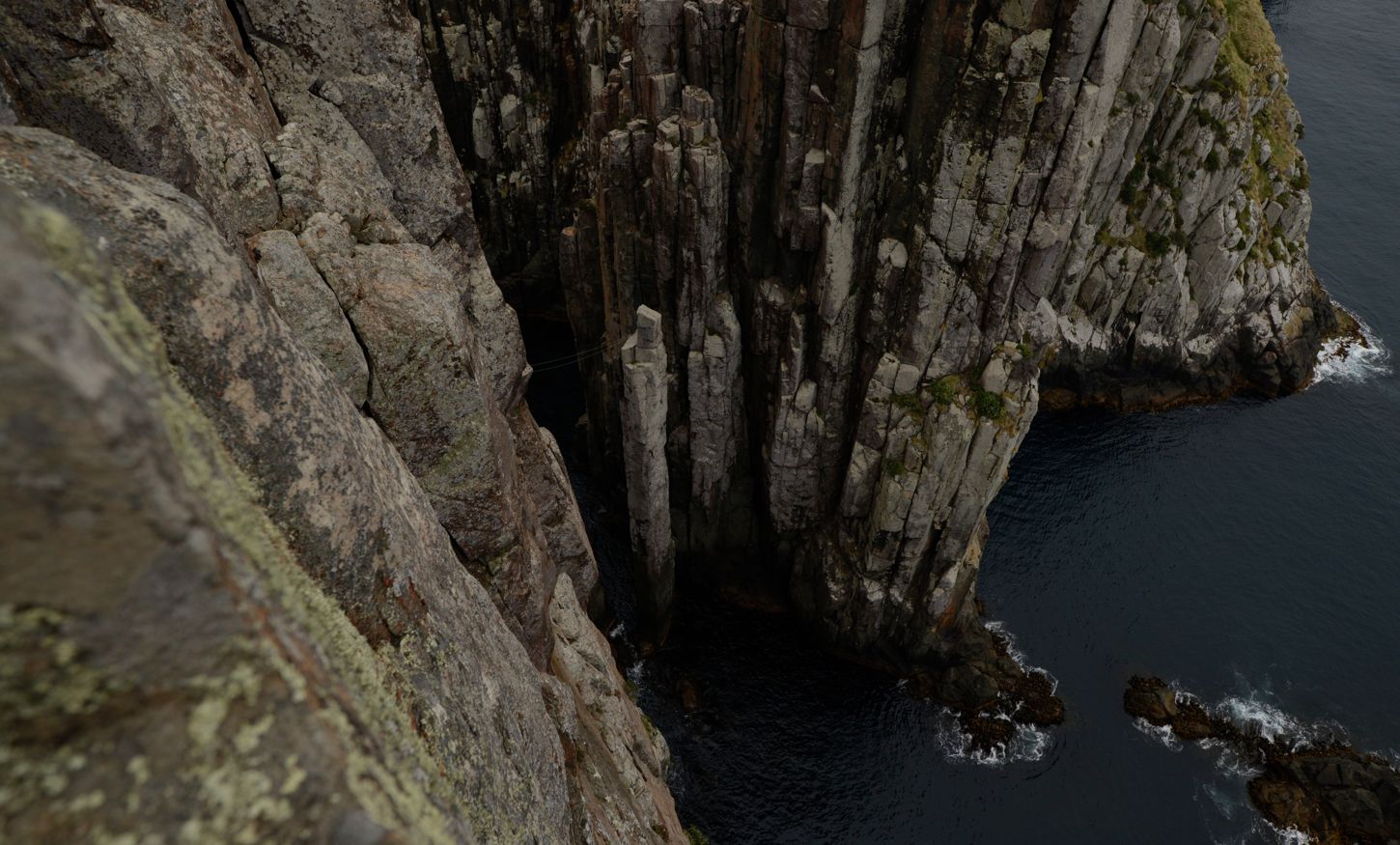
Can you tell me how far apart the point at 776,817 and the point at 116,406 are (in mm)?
49560

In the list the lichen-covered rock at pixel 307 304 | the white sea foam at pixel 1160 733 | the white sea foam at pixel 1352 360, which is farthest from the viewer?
the white sea foam at pixel 1352 360

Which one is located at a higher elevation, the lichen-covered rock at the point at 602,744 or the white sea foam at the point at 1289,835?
the lichen-covered rock at the point at 602,744

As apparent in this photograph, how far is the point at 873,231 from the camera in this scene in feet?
142

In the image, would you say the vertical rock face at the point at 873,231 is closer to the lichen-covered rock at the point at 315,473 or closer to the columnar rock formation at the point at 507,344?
the columnar rock formation at the point at 507,344

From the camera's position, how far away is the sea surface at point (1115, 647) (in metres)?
48.1

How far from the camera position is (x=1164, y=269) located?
71562 mm

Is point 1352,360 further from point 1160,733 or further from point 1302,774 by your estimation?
point 1160,733

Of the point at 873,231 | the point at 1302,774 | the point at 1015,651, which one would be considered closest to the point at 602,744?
the point at 873,231

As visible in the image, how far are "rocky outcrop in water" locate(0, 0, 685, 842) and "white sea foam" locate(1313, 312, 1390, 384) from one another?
93571mm

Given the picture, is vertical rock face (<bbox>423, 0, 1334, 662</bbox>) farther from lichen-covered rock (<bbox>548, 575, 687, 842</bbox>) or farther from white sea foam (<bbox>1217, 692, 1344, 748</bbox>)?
lichen-covered rock (<bbox>548, 575, 687, 842</bbox>)

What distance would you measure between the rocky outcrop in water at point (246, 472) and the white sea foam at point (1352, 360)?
93.6 metres

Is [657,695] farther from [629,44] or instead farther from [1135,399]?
[1135,399]

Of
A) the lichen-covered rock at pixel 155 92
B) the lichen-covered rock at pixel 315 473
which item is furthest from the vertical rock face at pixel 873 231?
the lichen-covered rock at pixel 315 473

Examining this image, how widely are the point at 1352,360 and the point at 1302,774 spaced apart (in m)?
53.8
